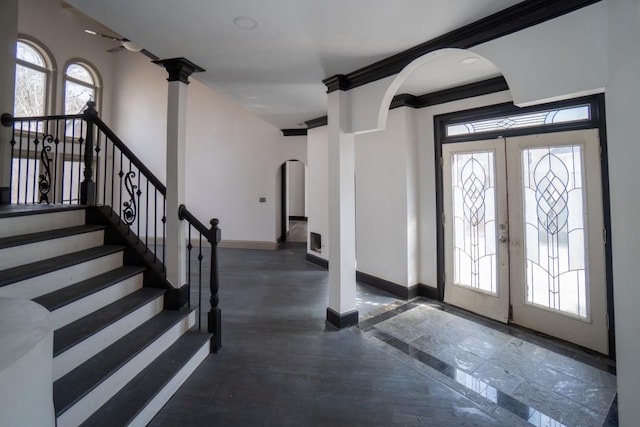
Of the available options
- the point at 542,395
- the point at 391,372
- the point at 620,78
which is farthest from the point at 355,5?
the point at 542,395

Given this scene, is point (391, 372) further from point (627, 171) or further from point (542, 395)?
point (627, 171)

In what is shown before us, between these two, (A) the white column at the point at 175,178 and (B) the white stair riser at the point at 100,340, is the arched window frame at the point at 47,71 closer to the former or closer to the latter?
(A) the white column at the point at 175,178

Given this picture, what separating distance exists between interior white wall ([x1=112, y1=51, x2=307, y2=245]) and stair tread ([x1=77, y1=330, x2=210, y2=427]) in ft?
15.8

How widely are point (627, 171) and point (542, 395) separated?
1687mm

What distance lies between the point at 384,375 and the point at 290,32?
2.81 meters

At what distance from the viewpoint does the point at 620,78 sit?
154cm

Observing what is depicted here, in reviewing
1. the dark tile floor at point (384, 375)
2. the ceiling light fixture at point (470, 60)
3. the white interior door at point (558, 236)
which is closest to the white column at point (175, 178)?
the dark tile floor at point (384, 375)

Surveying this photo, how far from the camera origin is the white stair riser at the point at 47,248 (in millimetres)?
2053

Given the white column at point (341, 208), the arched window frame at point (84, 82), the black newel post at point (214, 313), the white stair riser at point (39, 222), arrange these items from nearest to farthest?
the white stair riser at point (39, 222) → the black newel post at point (214, 313) → the white column at point (341, 208) → the arched window frame at point (84, 82)

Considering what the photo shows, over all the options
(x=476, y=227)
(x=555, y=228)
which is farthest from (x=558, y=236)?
(x=476, y=227)

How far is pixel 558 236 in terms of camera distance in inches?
118

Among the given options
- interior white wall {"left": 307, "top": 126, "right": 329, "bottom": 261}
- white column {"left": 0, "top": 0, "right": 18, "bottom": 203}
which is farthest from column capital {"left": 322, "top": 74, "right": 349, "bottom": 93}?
white column {"left": 0, "top": 0, "right": 18, "bottom": 203}

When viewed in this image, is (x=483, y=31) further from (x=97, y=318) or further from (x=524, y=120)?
(x=97, y=318)

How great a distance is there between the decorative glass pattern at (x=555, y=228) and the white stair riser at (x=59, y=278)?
13.7 ft
